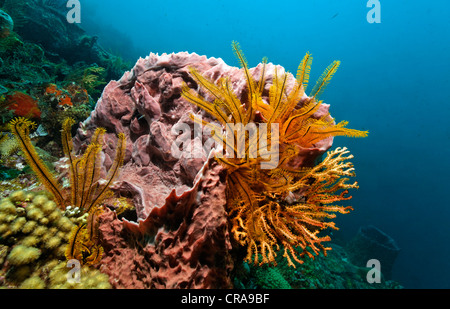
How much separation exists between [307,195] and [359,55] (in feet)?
315

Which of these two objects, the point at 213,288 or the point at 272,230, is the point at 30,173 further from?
the point at 272,230

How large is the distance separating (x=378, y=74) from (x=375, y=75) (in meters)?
0.85

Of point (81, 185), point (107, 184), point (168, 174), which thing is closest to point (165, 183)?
point (168, 174)

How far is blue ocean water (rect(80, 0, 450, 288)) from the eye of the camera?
108 feet

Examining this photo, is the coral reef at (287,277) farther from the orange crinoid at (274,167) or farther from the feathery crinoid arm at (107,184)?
the feathery crinoid arm at (107,184)

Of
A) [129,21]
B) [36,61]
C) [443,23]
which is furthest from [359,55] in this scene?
[36,61]

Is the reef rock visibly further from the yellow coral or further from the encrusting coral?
the yellow coral

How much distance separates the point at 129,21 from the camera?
72.5 m

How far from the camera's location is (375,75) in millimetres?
66188

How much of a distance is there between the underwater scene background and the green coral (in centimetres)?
350

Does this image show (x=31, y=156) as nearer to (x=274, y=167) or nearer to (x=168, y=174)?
(x=168, y=174)

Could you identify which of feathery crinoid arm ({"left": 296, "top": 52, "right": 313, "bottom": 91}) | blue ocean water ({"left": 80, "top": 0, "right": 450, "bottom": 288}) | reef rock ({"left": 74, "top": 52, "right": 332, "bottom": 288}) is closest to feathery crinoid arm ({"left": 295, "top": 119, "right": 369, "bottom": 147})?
reef rock ({"left": 74, "top": 52, "right": 332, "bottom": 288})

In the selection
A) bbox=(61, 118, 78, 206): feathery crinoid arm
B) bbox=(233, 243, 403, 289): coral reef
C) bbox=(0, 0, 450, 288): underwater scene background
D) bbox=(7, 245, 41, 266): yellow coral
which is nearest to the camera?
bbox=(7, 245, 41, 266): yellow coral

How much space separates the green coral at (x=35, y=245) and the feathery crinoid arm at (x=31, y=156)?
0.22 m
